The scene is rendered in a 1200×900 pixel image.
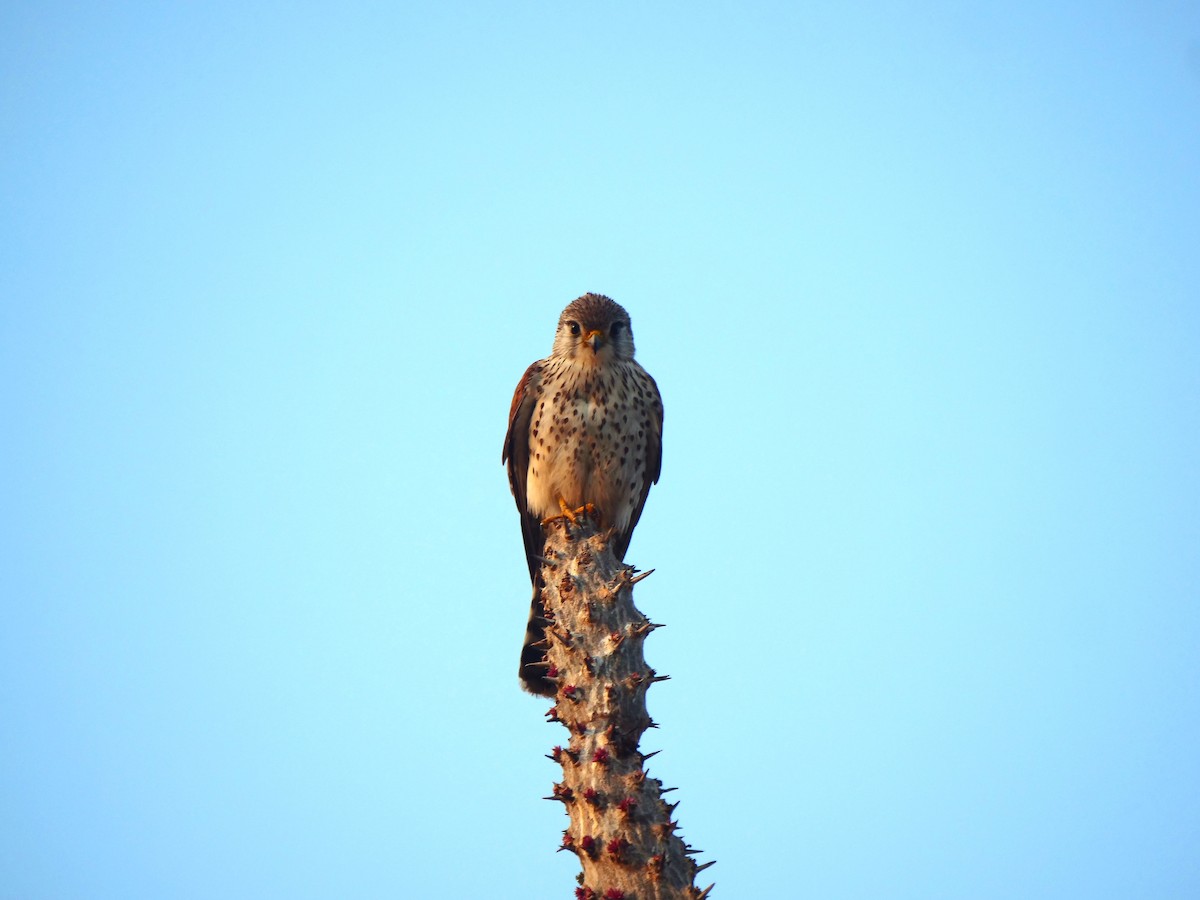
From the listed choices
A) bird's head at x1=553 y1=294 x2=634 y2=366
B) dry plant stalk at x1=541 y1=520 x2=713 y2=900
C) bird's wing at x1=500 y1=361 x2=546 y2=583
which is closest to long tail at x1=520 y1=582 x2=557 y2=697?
bird's wing at x1=500 y1=361 x2=546 y2=583

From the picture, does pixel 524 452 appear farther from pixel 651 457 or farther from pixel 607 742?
pixel 607 742

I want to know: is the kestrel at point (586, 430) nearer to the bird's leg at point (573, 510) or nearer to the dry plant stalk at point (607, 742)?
the bird's leg at point (573, 510)

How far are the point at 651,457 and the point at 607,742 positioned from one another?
308 cm

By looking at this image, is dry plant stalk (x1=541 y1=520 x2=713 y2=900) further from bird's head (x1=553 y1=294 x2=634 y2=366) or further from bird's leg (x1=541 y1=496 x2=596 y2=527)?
bird's head (x1=553 y1=294 x2=634 y2=366)

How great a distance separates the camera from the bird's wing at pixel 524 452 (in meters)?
5.98

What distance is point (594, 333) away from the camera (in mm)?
5918

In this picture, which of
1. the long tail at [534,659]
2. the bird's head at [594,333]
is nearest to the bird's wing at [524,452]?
the bird's head at [594,333]

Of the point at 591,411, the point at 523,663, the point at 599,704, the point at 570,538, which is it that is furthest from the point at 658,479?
the point at 599,704

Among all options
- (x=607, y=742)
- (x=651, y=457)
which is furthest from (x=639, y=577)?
(x=651, y=457)

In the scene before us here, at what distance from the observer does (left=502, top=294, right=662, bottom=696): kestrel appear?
18.6 ft

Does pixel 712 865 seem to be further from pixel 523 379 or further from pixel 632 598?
pixel 523 379

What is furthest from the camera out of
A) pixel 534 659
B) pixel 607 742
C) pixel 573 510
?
pixel 573 510

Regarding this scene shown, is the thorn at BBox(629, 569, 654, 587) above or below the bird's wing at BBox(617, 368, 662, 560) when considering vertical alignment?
below

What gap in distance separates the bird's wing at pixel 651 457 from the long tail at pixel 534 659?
1.07 metres
